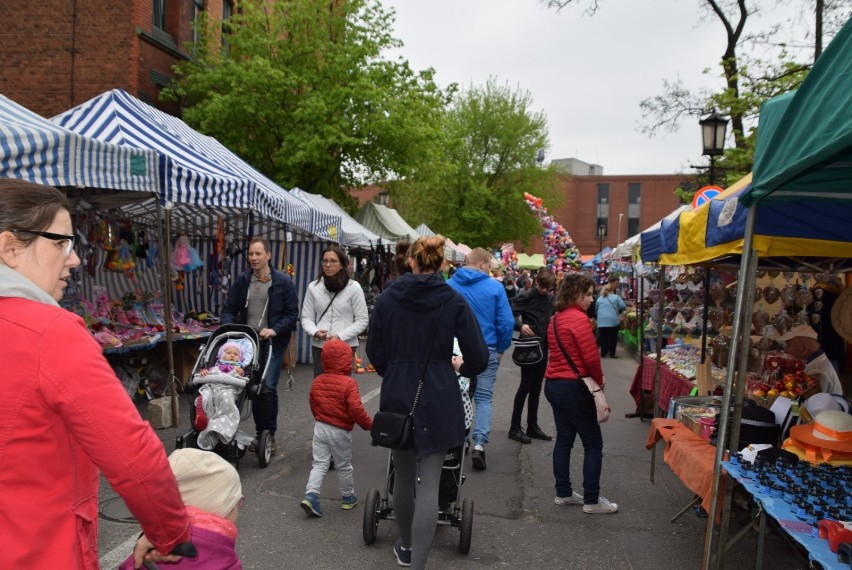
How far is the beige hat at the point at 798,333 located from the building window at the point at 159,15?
14023mm

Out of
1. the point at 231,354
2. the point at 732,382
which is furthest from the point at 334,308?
the point at 732,382

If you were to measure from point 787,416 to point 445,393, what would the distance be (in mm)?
2649

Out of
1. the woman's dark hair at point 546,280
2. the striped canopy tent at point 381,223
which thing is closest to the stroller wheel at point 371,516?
the woman's dark hair at point 546,280

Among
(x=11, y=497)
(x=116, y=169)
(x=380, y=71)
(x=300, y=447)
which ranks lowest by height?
(x=300, y=447)

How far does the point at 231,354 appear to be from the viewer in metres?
6.22

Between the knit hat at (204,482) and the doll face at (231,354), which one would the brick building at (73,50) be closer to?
the doll face at (231,354)

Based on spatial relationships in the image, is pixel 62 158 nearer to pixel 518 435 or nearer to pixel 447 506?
pixel 447 506

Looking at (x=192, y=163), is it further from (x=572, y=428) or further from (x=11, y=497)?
(x=11, y=497)

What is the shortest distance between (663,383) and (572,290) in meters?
3.93

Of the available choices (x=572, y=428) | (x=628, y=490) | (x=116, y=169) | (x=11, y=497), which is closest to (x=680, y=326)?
(x=628, y=490)

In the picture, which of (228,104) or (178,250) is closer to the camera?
(178,250)

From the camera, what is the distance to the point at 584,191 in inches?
3078

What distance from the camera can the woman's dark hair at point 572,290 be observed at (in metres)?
5.58

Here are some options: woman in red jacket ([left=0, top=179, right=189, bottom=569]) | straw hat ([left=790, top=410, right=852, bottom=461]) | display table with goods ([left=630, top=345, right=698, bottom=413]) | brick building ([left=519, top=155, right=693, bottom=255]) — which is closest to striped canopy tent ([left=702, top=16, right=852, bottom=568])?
straw hat ([left=790, top=410, right=852, bottom=461])
